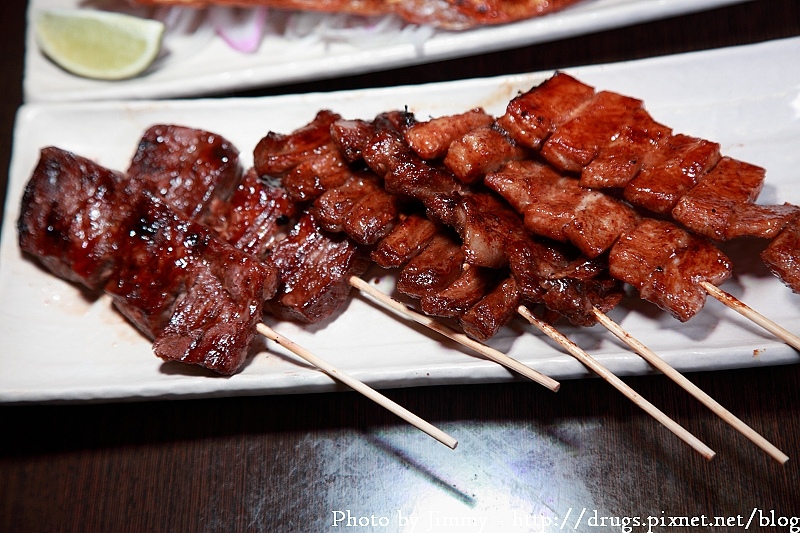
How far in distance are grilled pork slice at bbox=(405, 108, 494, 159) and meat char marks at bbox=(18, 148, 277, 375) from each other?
99cm

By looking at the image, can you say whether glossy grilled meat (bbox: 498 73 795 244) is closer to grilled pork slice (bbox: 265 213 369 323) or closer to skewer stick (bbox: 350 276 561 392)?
skewer stick (bbox: 350 276 561 392)

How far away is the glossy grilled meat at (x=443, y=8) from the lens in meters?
4.21

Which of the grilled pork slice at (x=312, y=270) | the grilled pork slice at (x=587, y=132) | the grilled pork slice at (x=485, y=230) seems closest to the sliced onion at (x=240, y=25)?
the grilled pork slice at (x=312, y=270)

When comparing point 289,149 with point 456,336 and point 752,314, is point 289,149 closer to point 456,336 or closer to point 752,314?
point 456,336

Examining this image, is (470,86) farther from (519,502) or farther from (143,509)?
(143,509)

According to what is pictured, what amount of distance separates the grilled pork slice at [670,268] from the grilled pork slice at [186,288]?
175cm

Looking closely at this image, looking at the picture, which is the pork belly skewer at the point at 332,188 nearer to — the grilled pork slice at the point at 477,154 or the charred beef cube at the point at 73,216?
the grilled pork slice at the point at 477,154

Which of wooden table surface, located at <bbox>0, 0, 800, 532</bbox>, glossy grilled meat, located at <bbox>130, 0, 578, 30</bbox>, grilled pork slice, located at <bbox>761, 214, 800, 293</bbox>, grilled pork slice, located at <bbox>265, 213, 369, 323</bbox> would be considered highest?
glossy grilled meat, located at <bbox>130, 0, 578, 30</bbox>

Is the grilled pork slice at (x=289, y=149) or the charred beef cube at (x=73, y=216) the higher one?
the grilled pork slice at (x=289, y=149)

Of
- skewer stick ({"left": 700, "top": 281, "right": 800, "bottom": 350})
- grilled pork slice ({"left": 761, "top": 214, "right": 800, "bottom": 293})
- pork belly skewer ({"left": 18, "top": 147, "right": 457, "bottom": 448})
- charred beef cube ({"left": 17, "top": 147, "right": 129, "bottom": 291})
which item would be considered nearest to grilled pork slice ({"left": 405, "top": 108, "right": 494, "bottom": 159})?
pork belly skewer ({"left": 18, "top": 147, "right": 457, "bottom": 448})

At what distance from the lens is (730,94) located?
370 cm

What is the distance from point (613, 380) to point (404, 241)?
46.7 inches

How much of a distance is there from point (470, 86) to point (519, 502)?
2.41 metres

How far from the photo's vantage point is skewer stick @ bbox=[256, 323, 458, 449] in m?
3.01
